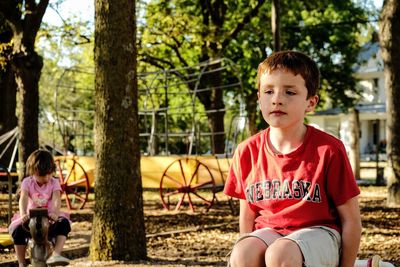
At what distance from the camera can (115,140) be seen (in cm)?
721

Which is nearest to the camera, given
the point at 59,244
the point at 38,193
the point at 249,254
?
the point at 249,254

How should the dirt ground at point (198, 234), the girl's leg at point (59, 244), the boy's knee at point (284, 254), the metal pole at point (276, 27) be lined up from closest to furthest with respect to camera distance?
the boy's knee at point (284, 254) < the girl's leg at point (59, 244) < the dirt ground at point (198, 234) < the metal pole at point (276, 27)

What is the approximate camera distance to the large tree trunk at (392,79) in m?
13.9

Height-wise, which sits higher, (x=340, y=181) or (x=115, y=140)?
(x=115, y=140)

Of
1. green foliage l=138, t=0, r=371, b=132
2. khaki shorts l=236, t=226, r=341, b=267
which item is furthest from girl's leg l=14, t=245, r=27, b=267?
green foliage l=138, t=0, r=371, b=132

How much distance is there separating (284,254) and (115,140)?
14.2 ft

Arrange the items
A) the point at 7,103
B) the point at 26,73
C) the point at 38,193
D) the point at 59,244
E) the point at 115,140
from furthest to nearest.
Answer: the point at 7,103 < the point at 26,73 < the point at 115,140 < the point at 38,193 < the point at 59,244

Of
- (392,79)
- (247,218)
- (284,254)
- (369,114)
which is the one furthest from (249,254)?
(369,114)

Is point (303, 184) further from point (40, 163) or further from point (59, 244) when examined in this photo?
point (40, 163)

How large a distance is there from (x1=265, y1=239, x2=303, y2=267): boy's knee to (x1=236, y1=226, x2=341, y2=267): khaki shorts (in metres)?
0.03

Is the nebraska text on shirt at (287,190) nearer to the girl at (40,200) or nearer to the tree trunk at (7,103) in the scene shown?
the girl at (40,200)

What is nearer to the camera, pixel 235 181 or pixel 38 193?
pixel 235 181

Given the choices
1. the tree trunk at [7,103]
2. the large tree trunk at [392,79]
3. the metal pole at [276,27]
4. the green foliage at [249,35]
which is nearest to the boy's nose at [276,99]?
the large tree trunk at [392,79]

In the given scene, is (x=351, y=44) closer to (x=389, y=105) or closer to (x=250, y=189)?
(x=389, y=105)
